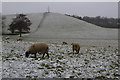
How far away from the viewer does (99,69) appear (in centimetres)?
1367

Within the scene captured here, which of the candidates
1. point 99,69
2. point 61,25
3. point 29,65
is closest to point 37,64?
Result: point 29,65

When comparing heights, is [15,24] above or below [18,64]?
above

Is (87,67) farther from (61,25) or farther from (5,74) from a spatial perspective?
(61,25)

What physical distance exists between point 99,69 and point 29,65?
4.58 meters

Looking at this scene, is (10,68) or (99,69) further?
(99,69)

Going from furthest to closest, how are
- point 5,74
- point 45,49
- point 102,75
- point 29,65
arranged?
1. point 45,49
2. point 29,65
3. point 102,75
4. point 5,74

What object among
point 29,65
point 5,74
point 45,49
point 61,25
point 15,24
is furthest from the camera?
point 61,25

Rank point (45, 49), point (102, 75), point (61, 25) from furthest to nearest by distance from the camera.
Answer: point (61, 25)
point (45, 49)
point (102, 75)

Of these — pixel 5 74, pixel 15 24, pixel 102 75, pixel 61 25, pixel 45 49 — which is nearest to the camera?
pixel 5 74

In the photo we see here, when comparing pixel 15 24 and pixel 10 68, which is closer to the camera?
pixel 10 68

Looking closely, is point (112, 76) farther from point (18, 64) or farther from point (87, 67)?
point (18, 64)

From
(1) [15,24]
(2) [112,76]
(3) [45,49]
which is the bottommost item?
(2) [112,76]

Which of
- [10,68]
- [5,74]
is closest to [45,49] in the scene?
[10,68]

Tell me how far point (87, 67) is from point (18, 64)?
4.60 m
